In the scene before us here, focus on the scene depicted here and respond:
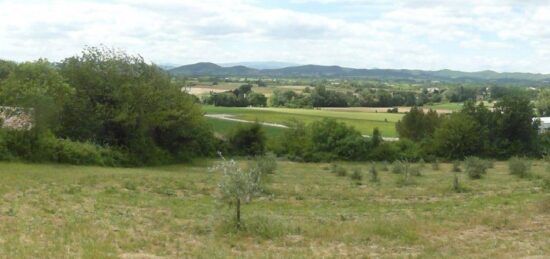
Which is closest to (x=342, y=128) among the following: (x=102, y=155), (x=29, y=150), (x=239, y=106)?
(x=102, y=155)

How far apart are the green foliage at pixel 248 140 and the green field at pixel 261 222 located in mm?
33880

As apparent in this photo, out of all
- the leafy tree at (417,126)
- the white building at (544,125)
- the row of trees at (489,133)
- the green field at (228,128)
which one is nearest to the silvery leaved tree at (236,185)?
the green field at (228,128)

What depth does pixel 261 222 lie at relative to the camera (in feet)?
58.2

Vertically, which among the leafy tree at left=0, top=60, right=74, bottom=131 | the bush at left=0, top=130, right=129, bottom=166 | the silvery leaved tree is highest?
the leafy tree at left=0, top=60, right=74, bottom=131

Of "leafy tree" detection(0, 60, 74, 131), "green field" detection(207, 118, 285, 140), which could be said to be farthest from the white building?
"leafy tree" detection(0, 60, 74, 131)

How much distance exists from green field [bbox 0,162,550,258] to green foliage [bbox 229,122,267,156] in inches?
1334

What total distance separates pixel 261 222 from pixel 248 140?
47719 mm

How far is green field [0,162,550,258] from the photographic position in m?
14.9

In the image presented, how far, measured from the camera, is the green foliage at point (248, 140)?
64812 millimetres

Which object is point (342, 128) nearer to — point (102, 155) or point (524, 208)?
point (102, 155)

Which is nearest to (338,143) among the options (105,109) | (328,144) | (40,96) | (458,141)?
(328,144)

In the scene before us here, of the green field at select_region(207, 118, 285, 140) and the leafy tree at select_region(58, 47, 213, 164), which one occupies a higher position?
the leafy tree at select_region(58, 47, 213, 164)

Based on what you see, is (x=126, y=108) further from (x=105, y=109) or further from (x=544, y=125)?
(x=544, y=125)

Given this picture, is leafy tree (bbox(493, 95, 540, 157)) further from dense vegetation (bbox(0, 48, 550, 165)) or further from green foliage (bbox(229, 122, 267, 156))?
green foliage (bbox(229, 122, 267, 156))
